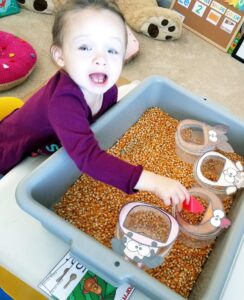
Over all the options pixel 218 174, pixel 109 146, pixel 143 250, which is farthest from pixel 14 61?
pixel 143 250

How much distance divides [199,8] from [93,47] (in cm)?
134

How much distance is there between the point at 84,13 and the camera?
0.70 metres

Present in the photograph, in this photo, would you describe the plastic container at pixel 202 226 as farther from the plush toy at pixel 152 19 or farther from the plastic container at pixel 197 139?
the plush toy at pixel 152 19

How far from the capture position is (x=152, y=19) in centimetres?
176

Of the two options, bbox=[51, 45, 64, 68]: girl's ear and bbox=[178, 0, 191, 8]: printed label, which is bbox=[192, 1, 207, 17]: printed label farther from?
bbox=[51, 45, 64, 68]: girl's ear

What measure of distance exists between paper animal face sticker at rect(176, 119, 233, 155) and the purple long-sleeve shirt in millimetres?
242

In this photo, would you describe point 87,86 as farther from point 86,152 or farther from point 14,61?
point 14,61

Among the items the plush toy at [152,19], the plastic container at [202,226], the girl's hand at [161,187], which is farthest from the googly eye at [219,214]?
the plush toy at [152,19]

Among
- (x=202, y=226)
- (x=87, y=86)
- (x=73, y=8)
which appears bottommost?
(x=202, y=226)

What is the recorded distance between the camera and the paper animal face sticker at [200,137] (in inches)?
36.3

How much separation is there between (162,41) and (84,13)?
121cm

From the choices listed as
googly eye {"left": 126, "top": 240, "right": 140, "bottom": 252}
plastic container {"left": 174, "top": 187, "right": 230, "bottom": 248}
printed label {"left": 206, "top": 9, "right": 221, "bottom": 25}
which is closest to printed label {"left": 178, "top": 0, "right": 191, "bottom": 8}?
printed label {"left": 206, "top": 9, "right": 221, "bottom": 25}

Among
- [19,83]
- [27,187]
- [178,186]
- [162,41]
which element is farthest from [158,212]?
[162,41]

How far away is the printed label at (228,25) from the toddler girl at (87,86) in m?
1.24
